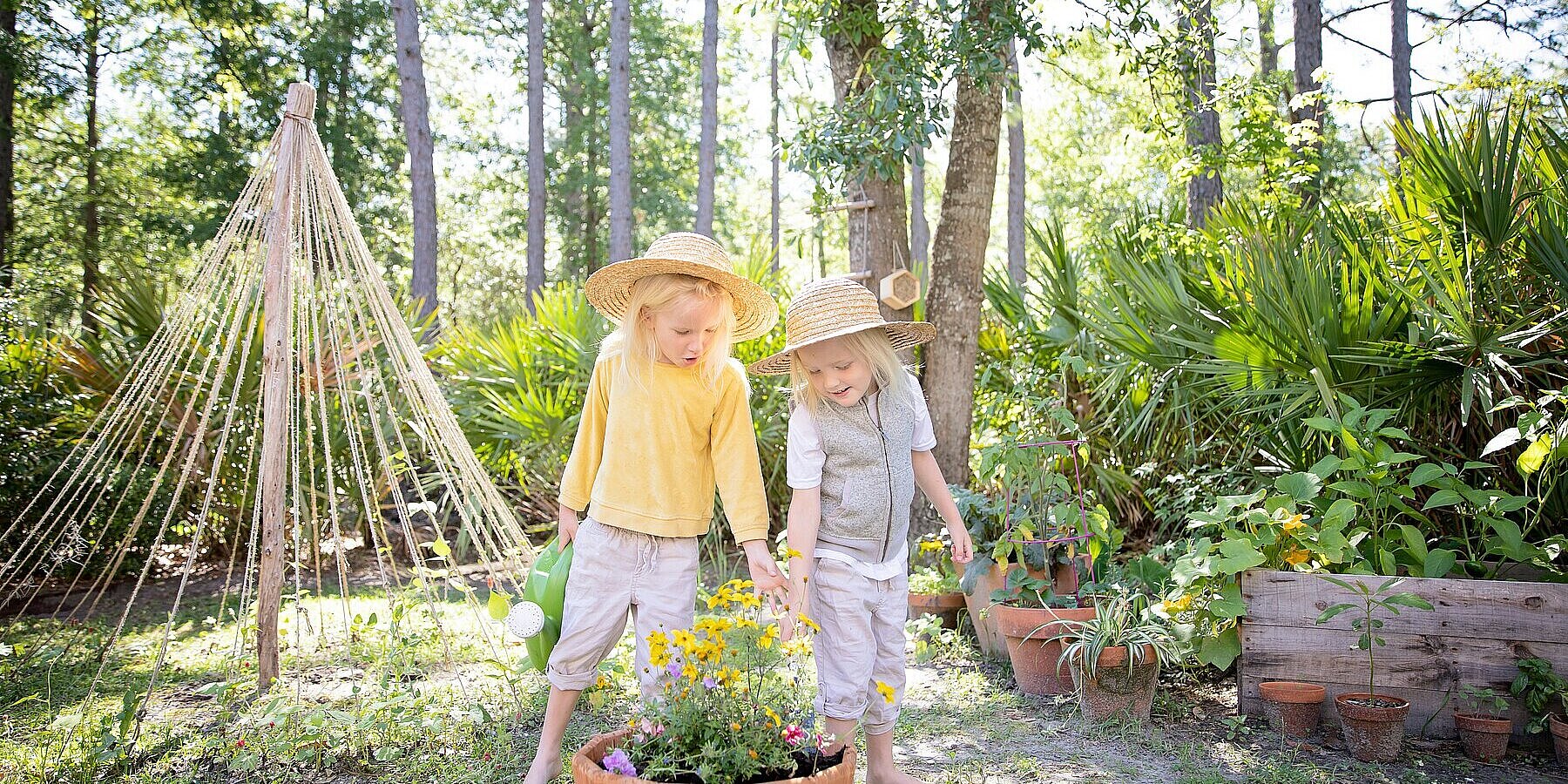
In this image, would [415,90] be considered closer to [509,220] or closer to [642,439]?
[642,439]

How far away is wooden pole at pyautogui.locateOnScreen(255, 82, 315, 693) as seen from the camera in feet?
9.93

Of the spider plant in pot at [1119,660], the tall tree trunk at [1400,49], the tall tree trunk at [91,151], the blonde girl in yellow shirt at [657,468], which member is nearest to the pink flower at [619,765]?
the blonde girl in yellow shirt at [657,468]

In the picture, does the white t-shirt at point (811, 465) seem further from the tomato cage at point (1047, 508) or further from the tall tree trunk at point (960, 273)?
the tall tree trunk at point (960, 273)

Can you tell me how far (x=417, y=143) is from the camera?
32.7ft

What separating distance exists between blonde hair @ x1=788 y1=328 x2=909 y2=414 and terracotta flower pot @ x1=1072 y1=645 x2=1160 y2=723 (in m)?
1.10

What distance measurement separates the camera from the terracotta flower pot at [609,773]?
1.70 m

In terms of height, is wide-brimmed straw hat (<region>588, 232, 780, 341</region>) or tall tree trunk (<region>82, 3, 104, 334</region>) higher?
tall tree trunk (<region>82, 3, 104, 334</region>)

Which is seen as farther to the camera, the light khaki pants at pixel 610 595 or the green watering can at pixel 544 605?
the green watering can at pixel 544 605

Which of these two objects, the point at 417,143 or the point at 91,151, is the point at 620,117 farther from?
the point at 91,151

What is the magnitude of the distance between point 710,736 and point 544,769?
2.17 ft

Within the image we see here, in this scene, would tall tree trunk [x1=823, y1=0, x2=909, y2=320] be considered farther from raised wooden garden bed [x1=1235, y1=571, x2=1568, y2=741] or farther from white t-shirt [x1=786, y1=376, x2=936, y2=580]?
white t-shirt [x1=786, y1=376, x2=936, y2=580]

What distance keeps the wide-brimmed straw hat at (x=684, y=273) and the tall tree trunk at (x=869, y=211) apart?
223cm

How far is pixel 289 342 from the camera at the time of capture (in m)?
3.05

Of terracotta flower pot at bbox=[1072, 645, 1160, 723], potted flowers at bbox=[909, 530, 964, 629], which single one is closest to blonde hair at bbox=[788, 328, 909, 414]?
terracotta flower pot at bbox=[1072, 645, 1160, 723]
